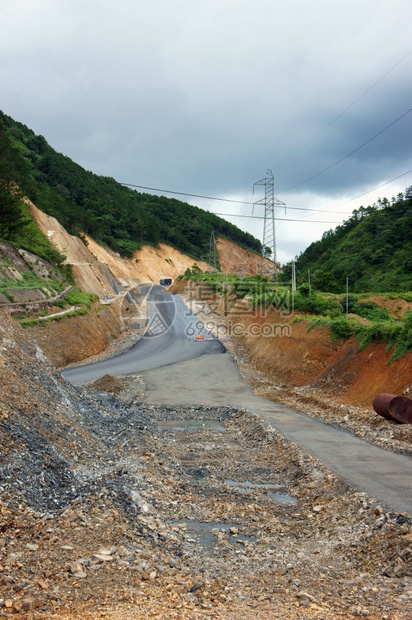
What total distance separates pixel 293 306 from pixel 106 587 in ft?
111

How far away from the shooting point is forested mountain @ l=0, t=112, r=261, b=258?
3041 inches

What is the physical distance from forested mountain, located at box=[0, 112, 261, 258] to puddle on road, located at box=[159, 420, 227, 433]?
44.1 meters

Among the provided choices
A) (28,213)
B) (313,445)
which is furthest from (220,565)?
(28,213)

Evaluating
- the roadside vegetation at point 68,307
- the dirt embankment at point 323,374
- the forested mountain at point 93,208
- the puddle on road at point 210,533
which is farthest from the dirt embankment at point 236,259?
the puddle on road at point 210,533

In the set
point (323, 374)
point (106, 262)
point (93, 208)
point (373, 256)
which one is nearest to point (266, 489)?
point (323, 374)

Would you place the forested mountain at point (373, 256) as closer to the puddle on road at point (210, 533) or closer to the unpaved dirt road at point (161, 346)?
the unpaved dirt road at point (161, 346)

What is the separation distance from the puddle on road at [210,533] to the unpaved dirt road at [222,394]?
3.01m

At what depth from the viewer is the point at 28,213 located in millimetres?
55375

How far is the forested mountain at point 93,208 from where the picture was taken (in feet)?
253

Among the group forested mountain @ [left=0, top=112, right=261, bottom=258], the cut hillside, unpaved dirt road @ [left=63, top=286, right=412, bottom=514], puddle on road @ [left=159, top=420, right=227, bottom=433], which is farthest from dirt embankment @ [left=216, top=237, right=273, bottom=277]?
puddle on road @ [left=159, top=420, right=227, bottom=433]

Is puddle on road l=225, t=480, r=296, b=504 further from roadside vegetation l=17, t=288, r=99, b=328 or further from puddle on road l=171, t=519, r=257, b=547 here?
roadside vegetation l=17, t=288, r=99, b=328

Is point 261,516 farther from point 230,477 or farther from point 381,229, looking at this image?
point 381,229

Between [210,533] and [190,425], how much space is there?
10.4 m

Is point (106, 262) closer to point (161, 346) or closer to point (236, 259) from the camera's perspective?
point (161, 346)
